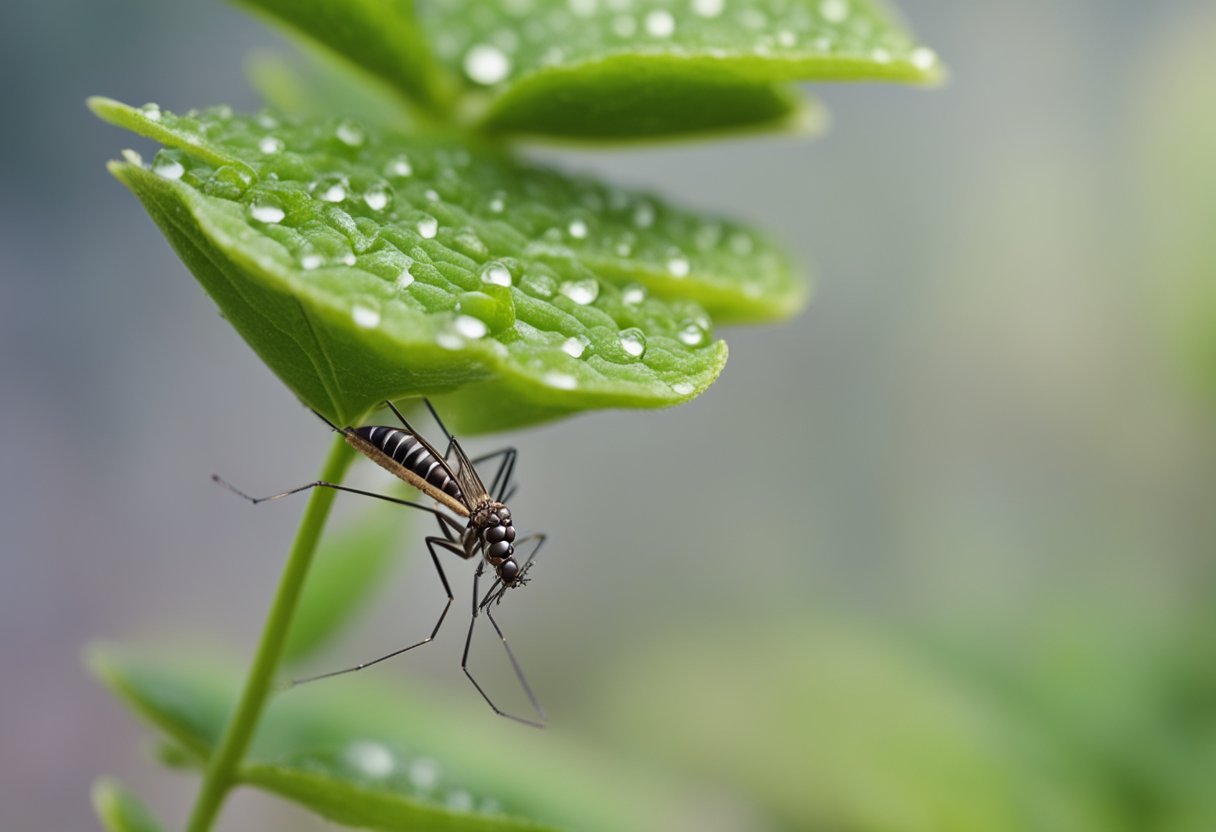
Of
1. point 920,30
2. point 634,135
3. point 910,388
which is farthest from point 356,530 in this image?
point 920,30

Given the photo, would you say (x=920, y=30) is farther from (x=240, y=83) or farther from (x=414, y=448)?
(x=414, y=448)

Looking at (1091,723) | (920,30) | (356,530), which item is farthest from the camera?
(920,30)

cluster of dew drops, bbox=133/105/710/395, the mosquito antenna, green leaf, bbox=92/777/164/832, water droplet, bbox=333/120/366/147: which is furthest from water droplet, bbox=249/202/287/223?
green leaf, bbox=92/777/164/832

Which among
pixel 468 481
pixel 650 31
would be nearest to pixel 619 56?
pixel 650 31

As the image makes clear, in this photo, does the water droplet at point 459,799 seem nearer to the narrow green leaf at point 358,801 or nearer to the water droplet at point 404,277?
the narrow green leaf at point 358,801

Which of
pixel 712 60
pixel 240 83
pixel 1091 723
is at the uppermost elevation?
pixel 240 83

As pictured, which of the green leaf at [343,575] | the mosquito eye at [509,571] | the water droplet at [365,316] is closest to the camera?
the water droplet at [365,316]

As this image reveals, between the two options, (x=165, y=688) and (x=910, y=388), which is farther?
(x=910, y=388)

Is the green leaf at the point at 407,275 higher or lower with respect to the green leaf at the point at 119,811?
higher

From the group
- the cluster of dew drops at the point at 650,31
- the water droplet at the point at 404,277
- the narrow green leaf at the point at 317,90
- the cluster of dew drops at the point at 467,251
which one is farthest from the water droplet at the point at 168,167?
the narrow green leaf at the point at 317,90
